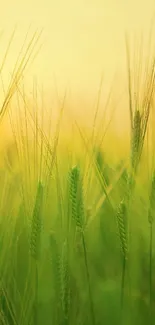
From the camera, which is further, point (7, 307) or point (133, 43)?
point (133, 43)

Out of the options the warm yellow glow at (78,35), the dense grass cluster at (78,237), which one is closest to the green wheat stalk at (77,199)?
the dense grass cluster at (78,237)

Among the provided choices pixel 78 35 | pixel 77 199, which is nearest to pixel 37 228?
pixel 77 199

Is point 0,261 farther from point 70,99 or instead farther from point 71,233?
point 70,99

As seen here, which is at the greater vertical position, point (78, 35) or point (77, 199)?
point (78, 35)

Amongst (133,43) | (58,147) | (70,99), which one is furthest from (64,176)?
(133,43)

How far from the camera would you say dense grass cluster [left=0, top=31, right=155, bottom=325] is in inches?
23.8

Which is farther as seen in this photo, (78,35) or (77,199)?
(78,35)

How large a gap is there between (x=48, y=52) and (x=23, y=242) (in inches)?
13.6

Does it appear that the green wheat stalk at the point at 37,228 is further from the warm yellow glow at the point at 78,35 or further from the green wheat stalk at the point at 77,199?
the warm yellow glow at the point at 78,35

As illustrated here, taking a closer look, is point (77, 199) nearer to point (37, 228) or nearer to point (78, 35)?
point (37, 228)

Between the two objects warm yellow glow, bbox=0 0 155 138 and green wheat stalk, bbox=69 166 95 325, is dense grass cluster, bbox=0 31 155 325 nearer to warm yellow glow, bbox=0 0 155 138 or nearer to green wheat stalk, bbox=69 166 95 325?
green wheat stalk, bbox=69 166 95 325

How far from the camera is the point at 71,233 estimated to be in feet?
2.05

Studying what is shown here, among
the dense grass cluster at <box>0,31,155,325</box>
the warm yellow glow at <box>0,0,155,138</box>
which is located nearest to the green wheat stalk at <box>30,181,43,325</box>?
the dense grass cluster at <box>0,31,155,325</box>

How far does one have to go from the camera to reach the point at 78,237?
63 cm
